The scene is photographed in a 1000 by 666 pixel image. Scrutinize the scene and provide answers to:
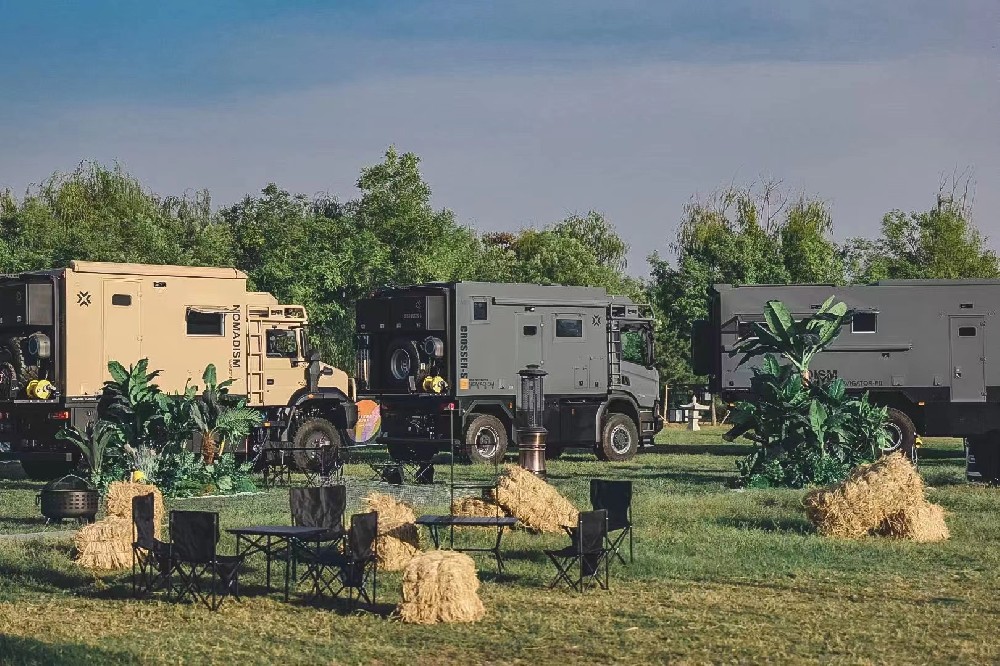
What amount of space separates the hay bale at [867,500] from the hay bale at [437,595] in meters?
6.31

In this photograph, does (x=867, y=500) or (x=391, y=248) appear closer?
(x=867, y=500)

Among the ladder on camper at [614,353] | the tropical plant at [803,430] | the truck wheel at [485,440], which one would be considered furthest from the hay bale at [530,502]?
the ladder on camper at [614,353]

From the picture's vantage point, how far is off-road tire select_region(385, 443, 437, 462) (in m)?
29.4

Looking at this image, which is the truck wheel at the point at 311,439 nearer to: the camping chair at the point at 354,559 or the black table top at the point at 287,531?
the black table top at the point at 287,531

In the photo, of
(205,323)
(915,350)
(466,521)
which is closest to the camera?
(466,521)

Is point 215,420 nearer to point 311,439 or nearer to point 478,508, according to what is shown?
point 311,439

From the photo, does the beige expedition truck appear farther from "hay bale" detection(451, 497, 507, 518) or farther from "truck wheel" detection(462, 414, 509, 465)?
"hay bale" detection(451, 497, 507, 518)

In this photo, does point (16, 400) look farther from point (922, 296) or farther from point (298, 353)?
point (922, 296)

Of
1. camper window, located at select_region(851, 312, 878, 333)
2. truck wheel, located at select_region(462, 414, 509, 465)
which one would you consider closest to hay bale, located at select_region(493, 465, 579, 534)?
truck wheel, located at select_region(462, 414, 509, 465)

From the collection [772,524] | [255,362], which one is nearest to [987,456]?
[772,524]

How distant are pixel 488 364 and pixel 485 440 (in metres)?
1.43

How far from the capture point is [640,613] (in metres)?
12.7

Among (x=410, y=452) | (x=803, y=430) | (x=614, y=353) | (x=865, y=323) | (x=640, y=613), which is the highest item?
(x=865, y=323)

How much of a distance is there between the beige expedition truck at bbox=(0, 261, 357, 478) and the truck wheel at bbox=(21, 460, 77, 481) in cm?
2
